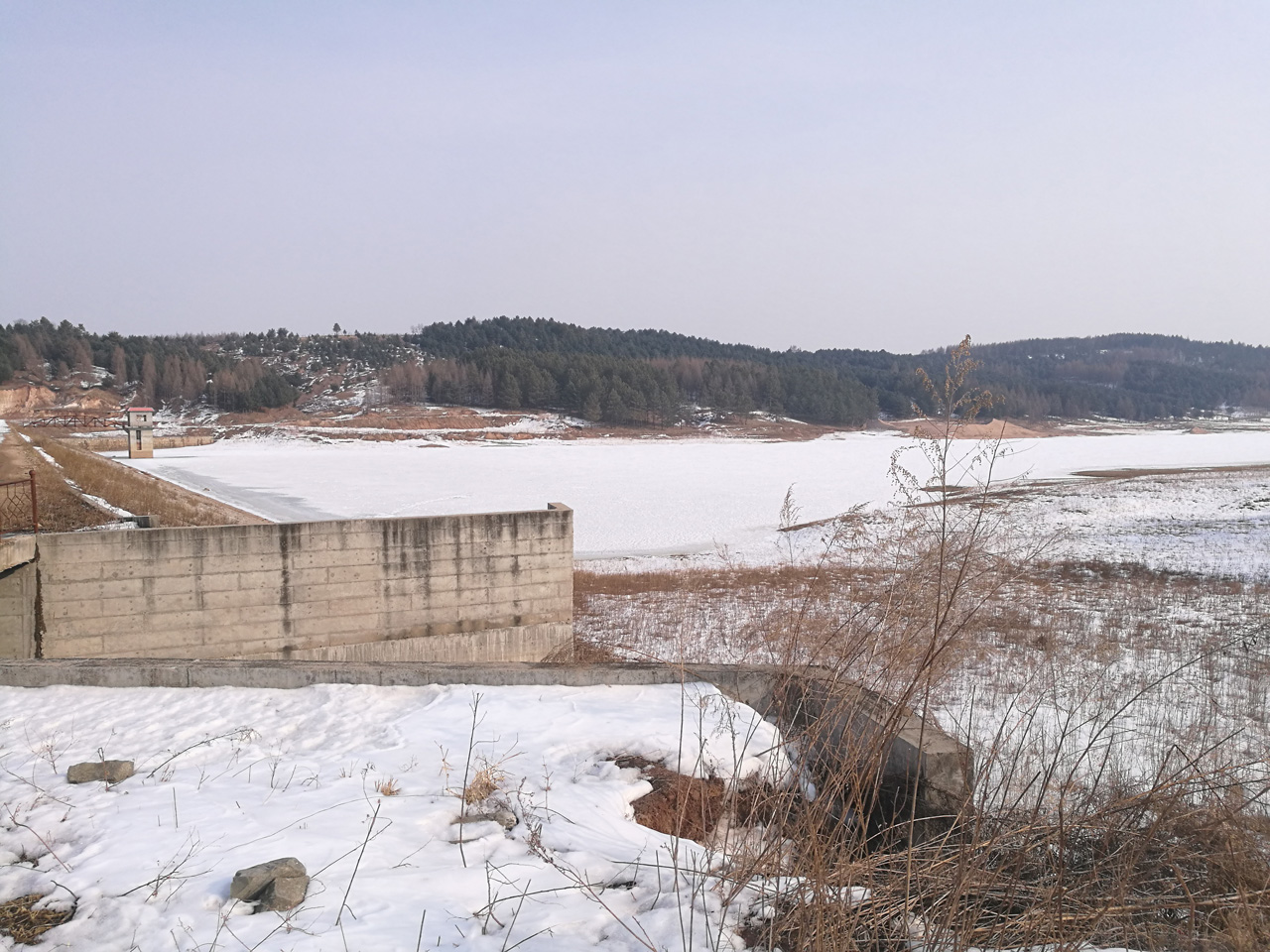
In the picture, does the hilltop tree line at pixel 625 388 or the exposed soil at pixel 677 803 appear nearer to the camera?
the exposed soil at pixel 677 803

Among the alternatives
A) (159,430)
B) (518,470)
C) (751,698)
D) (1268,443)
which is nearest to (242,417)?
(159,430)

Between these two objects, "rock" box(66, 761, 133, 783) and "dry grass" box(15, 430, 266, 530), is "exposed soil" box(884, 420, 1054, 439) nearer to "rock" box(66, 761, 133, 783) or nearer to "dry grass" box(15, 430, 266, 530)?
"rock" box(66, 761, 133, 783)

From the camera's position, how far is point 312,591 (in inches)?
461

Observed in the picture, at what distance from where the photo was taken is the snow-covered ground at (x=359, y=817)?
10.2 ft

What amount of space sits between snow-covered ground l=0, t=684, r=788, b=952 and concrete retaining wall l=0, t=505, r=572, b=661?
451 centimetres

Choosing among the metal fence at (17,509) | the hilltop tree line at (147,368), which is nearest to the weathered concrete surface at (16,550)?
the metal fence at (17,509)

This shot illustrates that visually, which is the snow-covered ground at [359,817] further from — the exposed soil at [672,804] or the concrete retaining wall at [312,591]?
the concrete retaining wall at [312,591]

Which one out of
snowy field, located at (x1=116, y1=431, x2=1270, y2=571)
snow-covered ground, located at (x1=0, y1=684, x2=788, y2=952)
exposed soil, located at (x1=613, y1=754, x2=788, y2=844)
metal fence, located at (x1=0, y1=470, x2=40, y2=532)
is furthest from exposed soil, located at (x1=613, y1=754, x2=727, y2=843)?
metal fence, located at (x1=0, y1=470, x2=40, y2=532)

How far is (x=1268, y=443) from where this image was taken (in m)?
68.1

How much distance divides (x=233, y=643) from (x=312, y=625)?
1042 mm

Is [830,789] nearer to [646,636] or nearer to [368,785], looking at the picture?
[368,785]

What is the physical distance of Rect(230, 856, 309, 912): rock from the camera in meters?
3.22

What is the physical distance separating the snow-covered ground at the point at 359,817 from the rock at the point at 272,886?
0.06 meters

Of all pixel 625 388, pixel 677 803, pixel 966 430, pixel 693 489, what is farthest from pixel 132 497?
pixel 625 388
